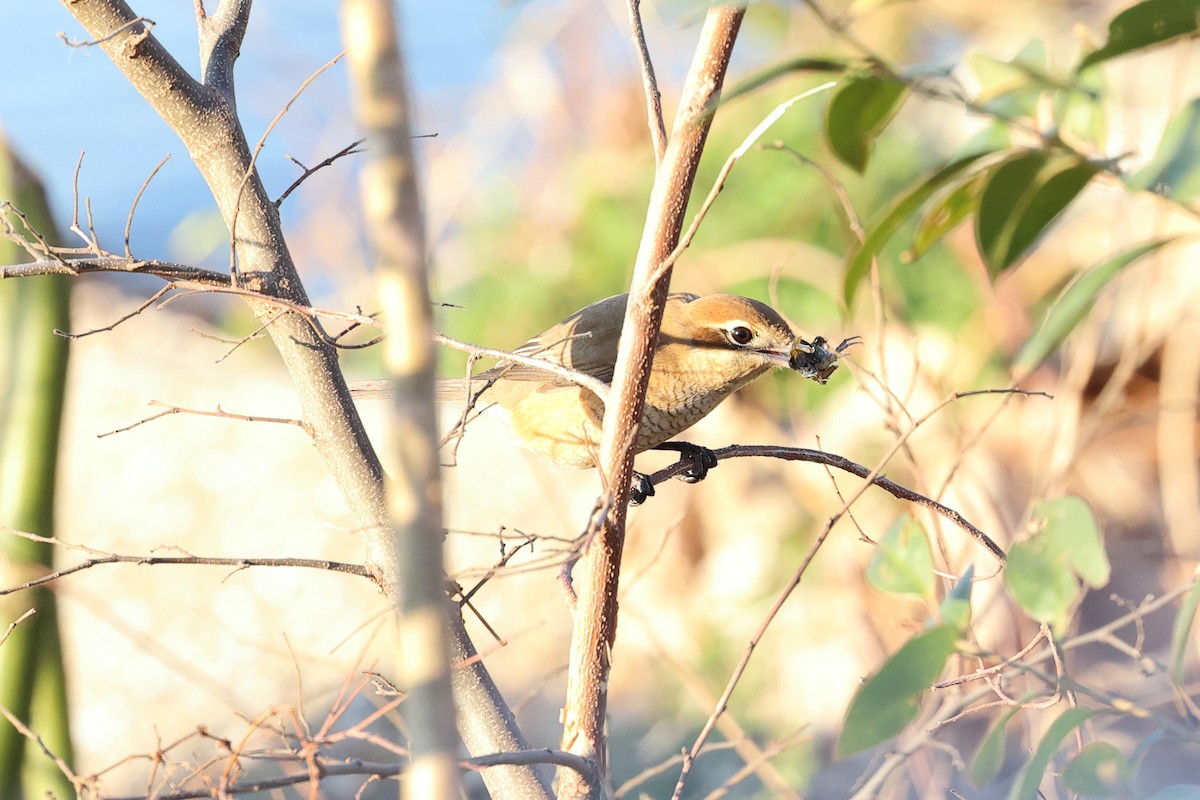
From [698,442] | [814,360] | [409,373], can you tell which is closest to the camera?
[409,373]

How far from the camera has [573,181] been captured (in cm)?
563

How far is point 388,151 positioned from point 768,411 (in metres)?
4.05

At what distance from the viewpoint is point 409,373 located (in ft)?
2.01

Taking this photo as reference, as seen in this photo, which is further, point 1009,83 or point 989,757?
point 1009,83

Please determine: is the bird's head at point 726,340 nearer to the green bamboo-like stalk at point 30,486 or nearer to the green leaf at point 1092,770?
the green bamboo-like stalk at point 30,486

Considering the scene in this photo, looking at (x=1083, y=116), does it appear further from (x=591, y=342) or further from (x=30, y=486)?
(x=30, y=486)

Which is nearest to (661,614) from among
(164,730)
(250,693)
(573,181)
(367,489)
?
(250,693)

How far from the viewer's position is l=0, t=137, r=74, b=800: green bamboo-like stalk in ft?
5.23

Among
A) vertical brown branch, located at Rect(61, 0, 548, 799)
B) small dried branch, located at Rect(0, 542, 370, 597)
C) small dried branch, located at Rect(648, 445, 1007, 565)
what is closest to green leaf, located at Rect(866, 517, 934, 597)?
small dried branch, located at Rect(648, 445, 1007, 565)

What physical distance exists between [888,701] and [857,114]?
1.69 feet

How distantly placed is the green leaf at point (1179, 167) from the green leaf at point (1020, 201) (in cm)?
6

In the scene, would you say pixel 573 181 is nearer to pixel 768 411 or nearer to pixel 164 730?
pixel 768 411

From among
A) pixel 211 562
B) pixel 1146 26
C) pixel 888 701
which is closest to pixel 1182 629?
pixel 888 701

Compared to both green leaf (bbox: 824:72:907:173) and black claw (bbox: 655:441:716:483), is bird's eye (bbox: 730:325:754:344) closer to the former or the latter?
black claw (bbox: 655:441:716:483)
